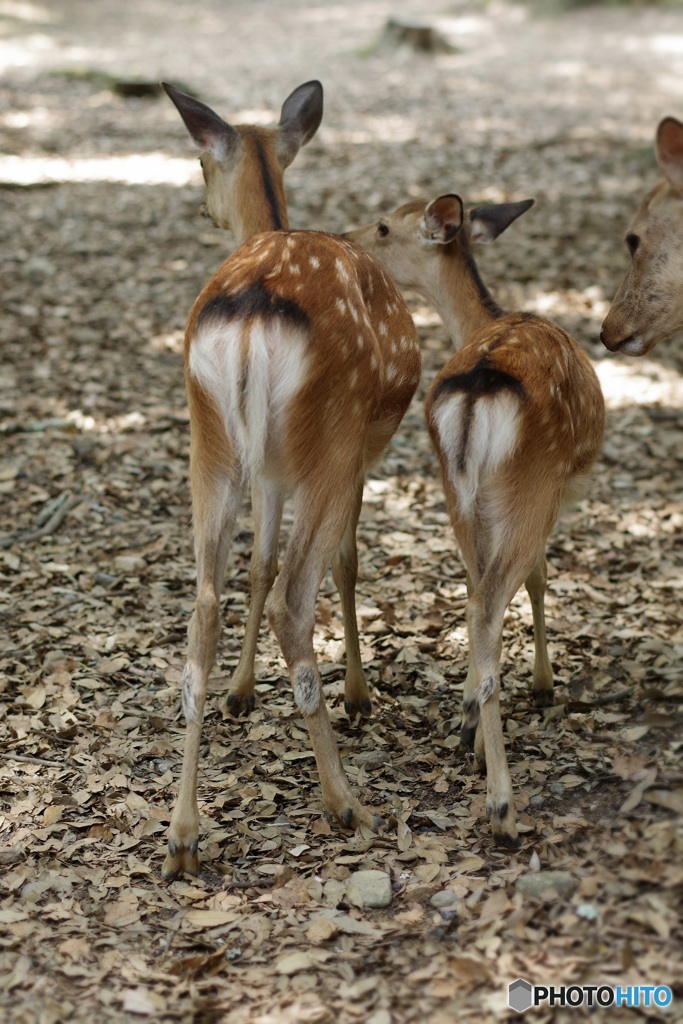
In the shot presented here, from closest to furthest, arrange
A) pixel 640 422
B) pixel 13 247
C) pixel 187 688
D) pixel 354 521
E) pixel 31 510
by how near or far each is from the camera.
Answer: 1. pixel 187 688
2. pixel 354 521
3. pixel 31 510
4. pixel 640 422
5. pixel 13 247

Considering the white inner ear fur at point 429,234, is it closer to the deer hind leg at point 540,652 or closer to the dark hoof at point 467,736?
the deer hind leg at point 540,652

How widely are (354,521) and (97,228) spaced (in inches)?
233

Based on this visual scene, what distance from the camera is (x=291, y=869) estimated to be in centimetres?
346

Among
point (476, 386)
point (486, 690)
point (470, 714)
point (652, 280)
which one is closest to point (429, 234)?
point (652, 280)

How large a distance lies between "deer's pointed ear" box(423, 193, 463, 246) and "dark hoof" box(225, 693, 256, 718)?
78.9 inches

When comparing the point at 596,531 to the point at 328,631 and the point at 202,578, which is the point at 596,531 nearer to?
the point at 328,631

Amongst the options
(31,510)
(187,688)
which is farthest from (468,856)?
(31,510)

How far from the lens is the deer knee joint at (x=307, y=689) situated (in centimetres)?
352

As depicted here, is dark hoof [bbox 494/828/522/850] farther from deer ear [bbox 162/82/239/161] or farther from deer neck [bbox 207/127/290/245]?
deer ear [bbox 162/82/239/161]

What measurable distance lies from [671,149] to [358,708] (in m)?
2.31

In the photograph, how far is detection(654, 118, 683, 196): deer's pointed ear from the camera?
380 cm

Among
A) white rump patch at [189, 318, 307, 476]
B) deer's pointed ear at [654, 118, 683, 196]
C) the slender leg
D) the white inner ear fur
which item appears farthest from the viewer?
the white inner ear fur

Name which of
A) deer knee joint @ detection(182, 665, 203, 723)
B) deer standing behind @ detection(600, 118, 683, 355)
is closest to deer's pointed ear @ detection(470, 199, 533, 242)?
deer standing behind @ detection(600, 118, 683, 355)

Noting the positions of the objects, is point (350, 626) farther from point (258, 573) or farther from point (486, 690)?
point (486, 690)
